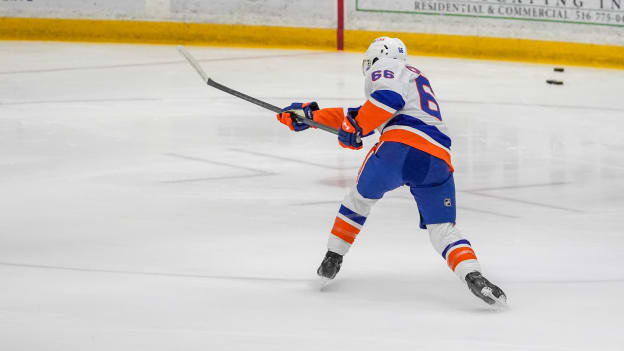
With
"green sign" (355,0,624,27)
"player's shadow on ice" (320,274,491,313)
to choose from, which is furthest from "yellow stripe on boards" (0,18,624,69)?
"player's shadow on ice" (320,274,491,313)

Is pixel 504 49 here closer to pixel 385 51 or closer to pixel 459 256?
pixel 385 51

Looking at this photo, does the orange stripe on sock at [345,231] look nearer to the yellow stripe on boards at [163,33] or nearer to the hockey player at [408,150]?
the hockey player at [408,150]

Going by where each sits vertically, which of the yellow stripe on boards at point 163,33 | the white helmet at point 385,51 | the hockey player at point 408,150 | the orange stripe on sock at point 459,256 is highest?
the white helmet at point 385,51

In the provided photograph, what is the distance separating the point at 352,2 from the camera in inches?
436

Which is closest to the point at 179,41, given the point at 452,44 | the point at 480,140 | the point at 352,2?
the point at 352,2

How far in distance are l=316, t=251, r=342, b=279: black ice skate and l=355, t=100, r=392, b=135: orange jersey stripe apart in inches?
17.5

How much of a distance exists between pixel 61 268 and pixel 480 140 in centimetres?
347

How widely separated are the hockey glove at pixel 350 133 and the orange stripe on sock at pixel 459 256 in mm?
450

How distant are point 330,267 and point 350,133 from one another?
1.43 ft

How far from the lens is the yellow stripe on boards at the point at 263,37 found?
1051 cm

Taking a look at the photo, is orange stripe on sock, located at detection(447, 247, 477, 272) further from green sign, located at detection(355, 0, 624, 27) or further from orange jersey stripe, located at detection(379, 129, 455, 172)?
green sign, located at detection(355, 0, 624, 27)

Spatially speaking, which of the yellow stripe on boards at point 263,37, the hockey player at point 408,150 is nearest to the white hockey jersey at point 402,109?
the hockey player at point 408,150

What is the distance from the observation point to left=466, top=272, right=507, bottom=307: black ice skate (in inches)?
147

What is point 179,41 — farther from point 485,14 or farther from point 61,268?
point 61,268
